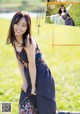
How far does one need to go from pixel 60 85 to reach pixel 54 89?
0.17 m

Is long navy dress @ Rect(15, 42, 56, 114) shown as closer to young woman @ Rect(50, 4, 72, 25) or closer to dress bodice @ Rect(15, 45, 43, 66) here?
dress bodice @ Rect(15, 45, 43, 66)

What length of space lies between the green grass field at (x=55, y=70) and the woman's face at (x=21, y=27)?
24 centimetres

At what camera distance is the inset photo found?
4.77 m

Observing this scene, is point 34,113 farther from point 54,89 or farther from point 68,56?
point 68,56

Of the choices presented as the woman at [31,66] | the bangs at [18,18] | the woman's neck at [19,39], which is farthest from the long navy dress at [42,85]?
the bangs at [18,18]

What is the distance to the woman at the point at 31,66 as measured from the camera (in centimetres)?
455

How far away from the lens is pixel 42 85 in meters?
4.62

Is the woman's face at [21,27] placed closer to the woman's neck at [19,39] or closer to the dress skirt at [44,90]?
the woman's neck at [19,39]

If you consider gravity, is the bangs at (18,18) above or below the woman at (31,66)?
above

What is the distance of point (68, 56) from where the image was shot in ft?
16.0

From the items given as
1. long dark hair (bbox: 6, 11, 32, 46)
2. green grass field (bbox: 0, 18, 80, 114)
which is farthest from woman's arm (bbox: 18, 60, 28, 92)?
long dark hair (bbox: 6, 11, 32, 46)

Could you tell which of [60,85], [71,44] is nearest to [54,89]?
[60,85]

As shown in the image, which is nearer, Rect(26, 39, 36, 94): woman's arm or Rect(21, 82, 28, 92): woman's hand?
Rect(26, 39, 36, 94): woman's arm

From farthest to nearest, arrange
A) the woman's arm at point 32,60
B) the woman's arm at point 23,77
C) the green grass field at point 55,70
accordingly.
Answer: the green grass field at point 55,70 → the woman's arm at point 23,77 → the woman's arm at point 32,60
